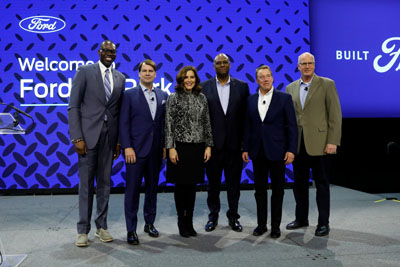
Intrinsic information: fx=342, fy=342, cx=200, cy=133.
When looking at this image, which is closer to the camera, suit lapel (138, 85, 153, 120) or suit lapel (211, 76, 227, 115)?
suit lapel (138, 85, 153, 120)

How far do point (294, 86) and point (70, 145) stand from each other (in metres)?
3.60

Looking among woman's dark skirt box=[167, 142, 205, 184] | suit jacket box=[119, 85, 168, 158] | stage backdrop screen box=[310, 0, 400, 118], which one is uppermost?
stage backdrop screen box=[310, 0, 400, 118]

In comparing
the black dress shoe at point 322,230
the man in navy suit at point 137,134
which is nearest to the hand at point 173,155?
the man in navy suit at point 137,134

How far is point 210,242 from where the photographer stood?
292 centimetres

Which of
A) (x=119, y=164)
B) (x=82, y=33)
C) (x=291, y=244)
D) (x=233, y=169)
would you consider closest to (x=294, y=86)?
(x=233, y=169)

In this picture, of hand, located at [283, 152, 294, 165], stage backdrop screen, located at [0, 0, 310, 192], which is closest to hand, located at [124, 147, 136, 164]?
hand, located at [283, 152, 294, 165]

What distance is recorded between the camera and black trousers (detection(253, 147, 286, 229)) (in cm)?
308

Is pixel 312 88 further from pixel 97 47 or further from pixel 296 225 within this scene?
pixel 97 47

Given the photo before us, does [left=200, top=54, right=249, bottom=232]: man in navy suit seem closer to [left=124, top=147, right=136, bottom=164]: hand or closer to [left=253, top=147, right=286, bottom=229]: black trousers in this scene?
[left=253, top=147, right=286, bottom=229]: black trousers

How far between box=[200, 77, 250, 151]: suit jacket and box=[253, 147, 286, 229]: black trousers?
33 centimetres

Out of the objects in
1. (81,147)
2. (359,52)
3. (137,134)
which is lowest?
(81,147)

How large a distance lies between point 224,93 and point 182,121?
2.09 ft

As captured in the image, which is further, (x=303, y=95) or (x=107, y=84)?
(x=303, y=95)

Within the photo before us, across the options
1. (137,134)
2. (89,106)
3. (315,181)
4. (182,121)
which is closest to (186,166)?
(182,121)
